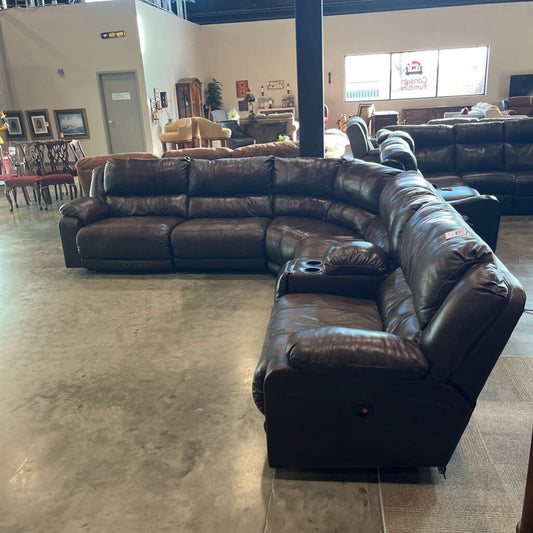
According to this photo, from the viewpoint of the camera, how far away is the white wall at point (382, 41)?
1348 cm

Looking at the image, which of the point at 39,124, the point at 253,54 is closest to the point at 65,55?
the point at 39,124

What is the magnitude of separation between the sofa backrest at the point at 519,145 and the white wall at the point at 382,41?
8.37 m

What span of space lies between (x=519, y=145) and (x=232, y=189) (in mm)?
4005

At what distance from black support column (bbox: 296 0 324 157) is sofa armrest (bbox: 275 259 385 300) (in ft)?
9.70

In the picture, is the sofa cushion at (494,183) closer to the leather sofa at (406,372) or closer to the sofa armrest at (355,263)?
the sofa armrest at (355,263)

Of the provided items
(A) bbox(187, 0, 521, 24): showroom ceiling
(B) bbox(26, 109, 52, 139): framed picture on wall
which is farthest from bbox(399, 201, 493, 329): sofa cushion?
(A) bbox(187, 0, 521, 24): showroom ceiling

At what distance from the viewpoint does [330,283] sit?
2803 mm

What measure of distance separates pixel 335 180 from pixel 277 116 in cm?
782

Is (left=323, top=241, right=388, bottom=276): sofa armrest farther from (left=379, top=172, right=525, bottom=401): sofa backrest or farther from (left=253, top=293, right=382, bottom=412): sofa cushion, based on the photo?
(left=379, top=172, right=525, bottom=401): sofa backrest

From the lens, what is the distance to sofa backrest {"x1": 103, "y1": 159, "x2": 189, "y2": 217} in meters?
5.00

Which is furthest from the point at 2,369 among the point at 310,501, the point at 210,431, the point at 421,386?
the point at 421,386

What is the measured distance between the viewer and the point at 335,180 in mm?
4617

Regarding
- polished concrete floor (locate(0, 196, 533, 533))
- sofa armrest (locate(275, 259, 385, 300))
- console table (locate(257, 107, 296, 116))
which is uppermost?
console table (locate(257, 107, 296, 116))

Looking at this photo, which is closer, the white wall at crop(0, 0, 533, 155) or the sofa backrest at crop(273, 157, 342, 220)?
the sofa backrest at crop(273, 157, 342, 220)
